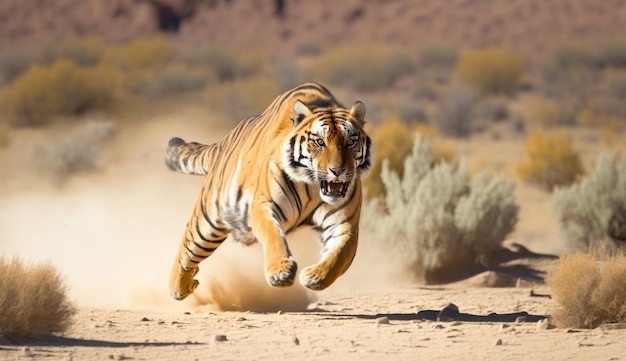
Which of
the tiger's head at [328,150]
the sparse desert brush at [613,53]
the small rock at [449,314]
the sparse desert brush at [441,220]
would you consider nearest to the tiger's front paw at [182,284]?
the tiger's head at [328,150]

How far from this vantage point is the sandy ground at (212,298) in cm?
902

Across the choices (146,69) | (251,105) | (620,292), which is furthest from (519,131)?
(620,292)

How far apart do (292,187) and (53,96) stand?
84.3 ft

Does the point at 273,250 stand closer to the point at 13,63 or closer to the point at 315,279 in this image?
the point at 315,279

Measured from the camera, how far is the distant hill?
48.5 m

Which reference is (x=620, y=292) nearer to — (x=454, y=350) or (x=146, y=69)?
(x=454, y=350)

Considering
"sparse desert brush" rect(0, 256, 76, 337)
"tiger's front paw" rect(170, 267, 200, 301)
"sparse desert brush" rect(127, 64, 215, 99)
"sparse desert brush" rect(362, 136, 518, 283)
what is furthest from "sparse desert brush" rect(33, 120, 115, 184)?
"sparse desert brush" rect(0, 256, 76, 337)

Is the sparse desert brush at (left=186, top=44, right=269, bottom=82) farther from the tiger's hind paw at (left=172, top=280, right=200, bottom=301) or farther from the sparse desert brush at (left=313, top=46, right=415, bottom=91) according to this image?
the tiger's hind paw at (left=172, top=280, right=200, bottom=301)

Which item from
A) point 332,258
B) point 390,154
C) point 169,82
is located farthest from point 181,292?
point 169,82

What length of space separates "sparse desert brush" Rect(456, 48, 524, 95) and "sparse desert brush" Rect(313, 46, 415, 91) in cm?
259

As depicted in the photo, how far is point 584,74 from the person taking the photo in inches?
1775

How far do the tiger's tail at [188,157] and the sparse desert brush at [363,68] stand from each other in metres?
31.9

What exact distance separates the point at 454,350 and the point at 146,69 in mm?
36641

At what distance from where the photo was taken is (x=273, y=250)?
862cm
